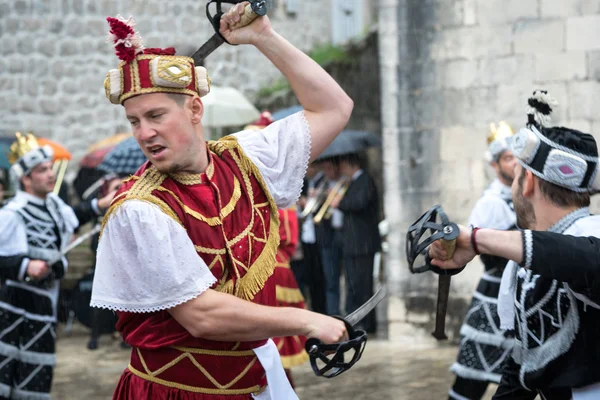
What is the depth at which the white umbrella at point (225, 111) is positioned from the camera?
37.3ft

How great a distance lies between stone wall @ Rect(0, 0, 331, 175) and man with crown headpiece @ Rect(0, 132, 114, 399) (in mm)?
7759

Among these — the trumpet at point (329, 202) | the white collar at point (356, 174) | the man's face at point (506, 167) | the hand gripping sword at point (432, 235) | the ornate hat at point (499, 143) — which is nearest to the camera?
the hand gripping sword at point (432, 235)

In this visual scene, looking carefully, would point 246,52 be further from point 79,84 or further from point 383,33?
point 383,33

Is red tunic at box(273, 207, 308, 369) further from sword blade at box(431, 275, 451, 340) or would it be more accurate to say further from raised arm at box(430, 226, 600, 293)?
raised arm at box(430, 226, 600, 293)

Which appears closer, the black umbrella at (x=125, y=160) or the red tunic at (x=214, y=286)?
the red tunic at (x=214, y=286)

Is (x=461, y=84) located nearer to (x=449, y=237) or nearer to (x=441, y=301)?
(x=441, y=301)

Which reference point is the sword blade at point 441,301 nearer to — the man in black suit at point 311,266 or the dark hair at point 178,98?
the dark hair at point 178,98

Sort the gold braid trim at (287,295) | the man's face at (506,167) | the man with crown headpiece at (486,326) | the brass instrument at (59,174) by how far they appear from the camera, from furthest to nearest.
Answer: the brass instrument at (59,174) → the gold braid trim at (287,295) → the man's face at (506,167) → the man with crown headpiece at (486,326)

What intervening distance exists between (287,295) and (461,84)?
3.20 metres

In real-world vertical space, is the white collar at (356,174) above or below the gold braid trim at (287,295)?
above

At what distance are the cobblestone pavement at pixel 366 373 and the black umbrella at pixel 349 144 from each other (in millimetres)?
2092

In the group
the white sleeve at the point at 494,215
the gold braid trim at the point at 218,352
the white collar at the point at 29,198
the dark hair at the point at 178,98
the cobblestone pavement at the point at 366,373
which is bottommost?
the cobblestone pavement at the point at 366,373

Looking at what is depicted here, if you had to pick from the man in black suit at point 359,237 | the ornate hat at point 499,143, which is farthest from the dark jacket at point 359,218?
the ornate hat at point 499,143

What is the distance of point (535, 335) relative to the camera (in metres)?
3.52
